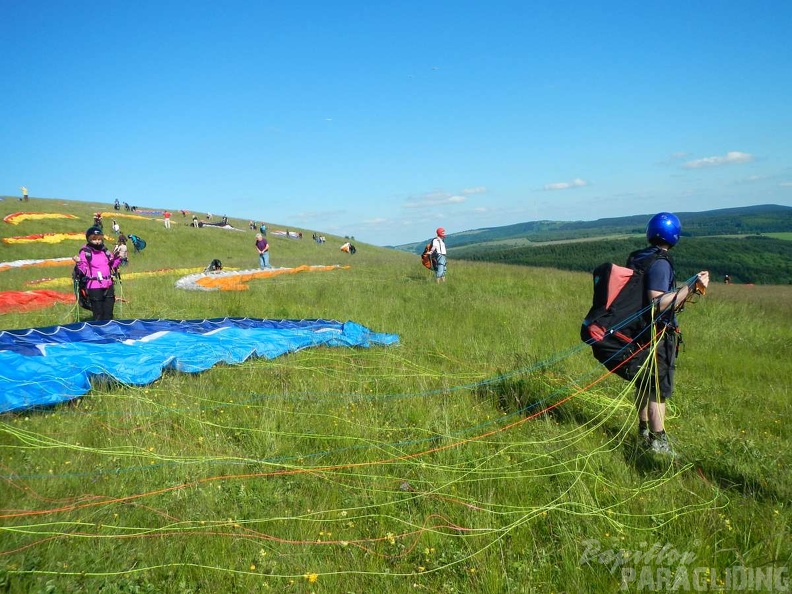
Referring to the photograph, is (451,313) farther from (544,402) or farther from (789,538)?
(789,538)

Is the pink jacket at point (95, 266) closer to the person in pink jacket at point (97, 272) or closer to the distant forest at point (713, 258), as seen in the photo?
the person in pink jacket at point (97, 272)

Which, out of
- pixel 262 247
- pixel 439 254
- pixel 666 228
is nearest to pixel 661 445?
pixel 666 228

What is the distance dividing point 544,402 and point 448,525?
7.73 ft

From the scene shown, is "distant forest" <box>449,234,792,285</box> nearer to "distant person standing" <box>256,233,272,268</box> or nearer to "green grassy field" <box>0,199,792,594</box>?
"distant person standing" <box>256,233,272,268</box>

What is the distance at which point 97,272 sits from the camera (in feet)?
24.6

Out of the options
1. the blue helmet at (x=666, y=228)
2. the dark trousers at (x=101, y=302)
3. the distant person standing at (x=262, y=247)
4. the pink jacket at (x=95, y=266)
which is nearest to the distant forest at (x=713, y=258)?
the distant person standing at (x=262, y=247)

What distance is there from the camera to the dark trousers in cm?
757

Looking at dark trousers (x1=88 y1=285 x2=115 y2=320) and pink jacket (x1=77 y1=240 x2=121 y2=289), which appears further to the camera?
dark trousers (x1=88 y1=285 x2=115 y2=320)

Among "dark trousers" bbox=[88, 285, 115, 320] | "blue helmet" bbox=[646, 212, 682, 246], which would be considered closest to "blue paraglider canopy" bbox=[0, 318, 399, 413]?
"dark trousers" bbox=[88, 285, 115, 320]

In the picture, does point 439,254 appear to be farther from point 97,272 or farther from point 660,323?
point 660,323

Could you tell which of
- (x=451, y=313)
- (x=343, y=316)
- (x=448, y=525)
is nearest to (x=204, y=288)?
(x=343, y=316)

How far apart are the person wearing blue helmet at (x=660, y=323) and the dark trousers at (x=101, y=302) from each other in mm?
7470

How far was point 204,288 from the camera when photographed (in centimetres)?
1320

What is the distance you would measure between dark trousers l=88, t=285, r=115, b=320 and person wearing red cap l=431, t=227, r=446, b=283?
330 inches
